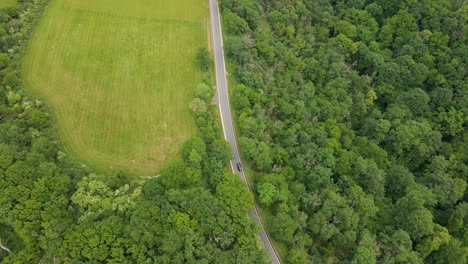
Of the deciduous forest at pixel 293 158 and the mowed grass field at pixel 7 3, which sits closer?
the deciduous forest at pixel 293 158

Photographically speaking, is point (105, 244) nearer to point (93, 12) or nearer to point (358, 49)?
point (93, 12)

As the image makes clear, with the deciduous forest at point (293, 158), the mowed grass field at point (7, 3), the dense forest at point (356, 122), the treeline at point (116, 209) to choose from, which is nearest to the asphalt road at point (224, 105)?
the dense forest at point (356, 122)

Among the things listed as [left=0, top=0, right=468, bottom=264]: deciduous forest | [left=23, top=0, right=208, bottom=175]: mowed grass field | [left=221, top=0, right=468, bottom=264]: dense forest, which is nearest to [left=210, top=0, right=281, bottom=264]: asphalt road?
[left=221, top=0, right=468, bottom=264]: dense forest

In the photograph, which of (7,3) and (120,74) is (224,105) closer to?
(120,74)

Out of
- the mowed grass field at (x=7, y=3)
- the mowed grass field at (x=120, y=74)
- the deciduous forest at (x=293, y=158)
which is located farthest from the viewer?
the mowed grass field at (x=7, y=3)

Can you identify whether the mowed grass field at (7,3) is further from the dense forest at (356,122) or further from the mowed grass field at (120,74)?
the dense forest at (356,122)

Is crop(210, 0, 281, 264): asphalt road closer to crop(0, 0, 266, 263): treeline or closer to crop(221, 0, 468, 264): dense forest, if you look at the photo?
crop(221, 0, 468, 264): dense forest
